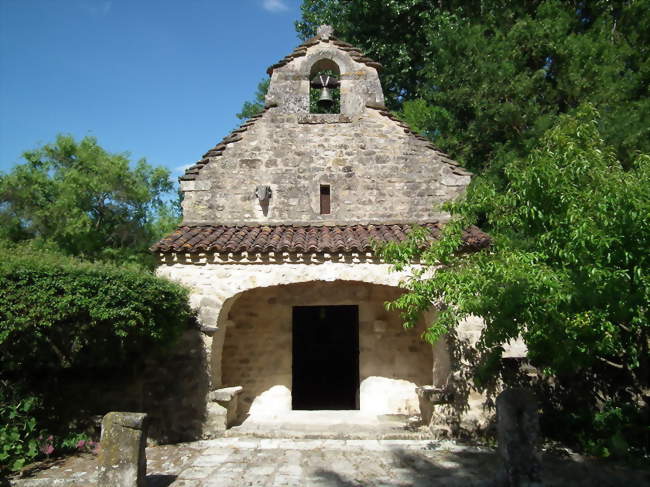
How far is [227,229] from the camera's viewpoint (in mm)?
8305

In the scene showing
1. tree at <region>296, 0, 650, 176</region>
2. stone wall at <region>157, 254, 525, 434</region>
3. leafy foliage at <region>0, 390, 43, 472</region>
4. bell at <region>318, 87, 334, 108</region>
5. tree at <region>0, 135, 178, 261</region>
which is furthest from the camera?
tree at <region>0, 135, 178, 261</region>

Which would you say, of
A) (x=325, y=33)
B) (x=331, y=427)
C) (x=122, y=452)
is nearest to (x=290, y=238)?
(x=331, y=427)

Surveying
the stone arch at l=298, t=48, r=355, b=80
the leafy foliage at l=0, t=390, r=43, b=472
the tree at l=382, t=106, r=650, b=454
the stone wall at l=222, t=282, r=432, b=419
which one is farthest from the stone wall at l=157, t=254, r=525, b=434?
the stone arch at l=298, t=48, r=355, b=80

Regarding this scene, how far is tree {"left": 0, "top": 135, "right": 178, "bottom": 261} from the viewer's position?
1836cm

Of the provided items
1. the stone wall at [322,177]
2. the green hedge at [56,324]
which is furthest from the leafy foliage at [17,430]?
the stone wall at [322,177]

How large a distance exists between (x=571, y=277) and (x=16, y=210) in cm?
2094

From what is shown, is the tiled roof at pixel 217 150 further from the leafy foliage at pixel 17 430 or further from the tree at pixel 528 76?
the tree at pixel 528 76

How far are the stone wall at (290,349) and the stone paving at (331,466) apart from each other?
163cm

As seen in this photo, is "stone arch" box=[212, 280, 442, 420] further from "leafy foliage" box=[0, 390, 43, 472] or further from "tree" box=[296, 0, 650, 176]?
"tree" box=[296, 0, 650, 176]

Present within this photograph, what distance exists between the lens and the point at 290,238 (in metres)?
7.72

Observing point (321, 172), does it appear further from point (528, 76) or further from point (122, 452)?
point (528, 76)

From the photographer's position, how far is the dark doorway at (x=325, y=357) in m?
9.26

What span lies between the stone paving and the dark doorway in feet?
8.11

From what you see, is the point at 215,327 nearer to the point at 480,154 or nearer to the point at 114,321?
the point at 114,321
